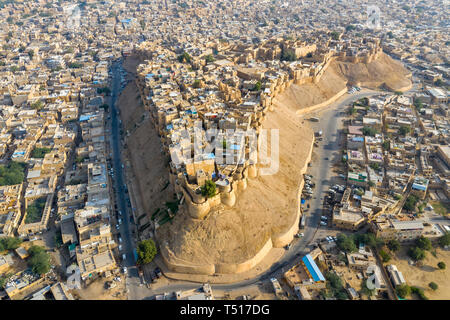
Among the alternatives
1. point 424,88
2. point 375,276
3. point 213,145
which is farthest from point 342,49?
point 375,276

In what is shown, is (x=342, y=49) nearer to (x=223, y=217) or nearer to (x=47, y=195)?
(x=223, y=217)

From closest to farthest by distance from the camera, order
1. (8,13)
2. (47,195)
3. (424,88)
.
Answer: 1. (47,195)
2. (424,88)
3. (8,13)

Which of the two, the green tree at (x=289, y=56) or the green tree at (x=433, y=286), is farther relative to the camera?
the green tree at (x=289, y=56)

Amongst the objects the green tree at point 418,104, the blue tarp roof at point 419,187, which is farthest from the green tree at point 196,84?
the green tree at point 418,104

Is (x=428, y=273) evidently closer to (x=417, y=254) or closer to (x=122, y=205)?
(x=417, y=254)

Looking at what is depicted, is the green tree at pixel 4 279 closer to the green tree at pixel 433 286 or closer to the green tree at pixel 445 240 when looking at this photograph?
the green tree at pixel 433 286

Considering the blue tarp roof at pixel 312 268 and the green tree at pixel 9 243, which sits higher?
the green tree at pixel 9 243

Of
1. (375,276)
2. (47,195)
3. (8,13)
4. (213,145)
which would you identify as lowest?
(375,276)
